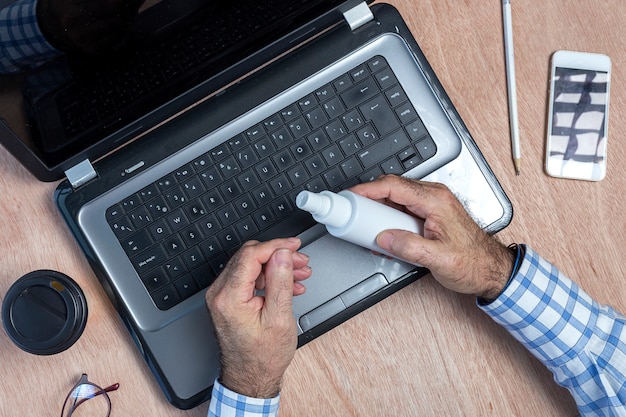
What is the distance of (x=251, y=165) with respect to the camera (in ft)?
2.36

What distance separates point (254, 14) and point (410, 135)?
9.0 inches

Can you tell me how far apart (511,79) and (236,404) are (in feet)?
1.69

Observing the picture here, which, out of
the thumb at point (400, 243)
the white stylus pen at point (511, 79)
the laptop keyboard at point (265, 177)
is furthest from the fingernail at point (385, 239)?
the white stylus pen at point (511, 79)

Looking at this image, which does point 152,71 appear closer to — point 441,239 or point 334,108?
point 334,108

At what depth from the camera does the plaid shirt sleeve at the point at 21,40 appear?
539mm

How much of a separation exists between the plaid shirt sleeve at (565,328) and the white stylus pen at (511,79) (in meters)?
0.12

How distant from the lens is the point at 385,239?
625mm

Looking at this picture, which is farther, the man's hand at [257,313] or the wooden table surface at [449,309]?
the wooden table surface at [449,309]

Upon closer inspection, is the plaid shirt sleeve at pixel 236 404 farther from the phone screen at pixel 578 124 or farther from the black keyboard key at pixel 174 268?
the phone screen at pixel 578 124

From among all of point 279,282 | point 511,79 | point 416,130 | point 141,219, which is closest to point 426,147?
point 416,130

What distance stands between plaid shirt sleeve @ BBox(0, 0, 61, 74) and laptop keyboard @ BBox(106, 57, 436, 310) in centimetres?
20

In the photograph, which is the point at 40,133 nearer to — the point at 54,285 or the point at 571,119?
the point at 54,285

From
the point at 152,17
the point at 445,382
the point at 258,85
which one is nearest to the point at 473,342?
the point at 445,382

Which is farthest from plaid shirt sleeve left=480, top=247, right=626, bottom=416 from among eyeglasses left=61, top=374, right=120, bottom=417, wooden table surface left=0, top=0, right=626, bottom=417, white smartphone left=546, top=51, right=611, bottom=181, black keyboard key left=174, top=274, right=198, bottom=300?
eyeglasses left=61, top=374, right=120, bottom=417
